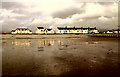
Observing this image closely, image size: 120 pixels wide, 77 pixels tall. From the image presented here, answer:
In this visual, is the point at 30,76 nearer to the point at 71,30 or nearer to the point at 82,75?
the point at 82,75

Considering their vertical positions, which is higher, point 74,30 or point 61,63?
point 74,30

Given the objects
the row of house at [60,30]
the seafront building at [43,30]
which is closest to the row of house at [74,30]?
the row of house at [60,30]

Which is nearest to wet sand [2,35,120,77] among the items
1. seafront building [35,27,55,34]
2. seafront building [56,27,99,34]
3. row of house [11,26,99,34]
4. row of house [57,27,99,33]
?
seafront building [56,27,99,34]

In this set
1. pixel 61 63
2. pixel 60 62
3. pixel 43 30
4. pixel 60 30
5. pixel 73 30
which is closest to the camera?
pixel 61 63

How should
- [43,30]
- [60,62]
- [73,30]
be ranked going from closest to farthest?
[60,62] < [43,30] < [73,30]

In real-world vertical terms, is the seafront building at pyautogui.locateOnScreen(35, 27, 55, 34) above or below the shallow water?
above

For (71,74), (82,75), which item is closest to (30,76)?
(71,74)

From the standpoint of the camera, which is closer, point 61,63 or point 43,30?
point 61,63

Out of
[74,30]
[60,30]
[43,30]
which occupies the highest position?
[43,30]

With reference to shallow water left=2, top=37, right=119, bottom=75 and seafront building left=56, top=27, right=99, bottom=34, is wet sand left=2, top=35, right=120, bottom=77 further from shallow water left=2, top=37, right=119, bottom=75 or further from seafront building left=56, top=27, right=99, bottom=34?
seafront building left=56, top=27, right=99, bottom=34

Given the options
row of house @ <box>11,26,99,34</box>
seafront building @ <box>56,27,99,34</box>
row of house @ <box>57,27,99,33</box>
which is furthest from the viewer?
row of house @ <box>11,26,99,34</box>

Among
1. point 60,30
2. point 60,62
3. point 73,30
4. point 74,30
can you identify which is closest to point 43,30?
point 60,30

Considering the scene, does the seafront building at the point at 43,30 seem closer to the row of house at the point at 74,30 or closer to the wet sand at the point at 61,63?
the row of house at the point at 74,30

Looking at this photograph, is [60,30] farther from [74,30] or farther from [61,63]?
[61,63]
